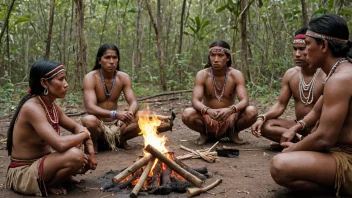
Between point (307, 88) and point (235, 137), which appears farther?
point (235, 137)

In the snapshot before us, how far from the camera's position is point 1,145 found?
6.12 metres

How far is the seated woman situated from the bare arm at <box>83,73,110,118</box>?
160 centimetres

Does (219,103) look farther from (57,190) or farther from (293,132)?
(57,190)

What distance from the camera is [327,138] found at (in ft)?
10.6

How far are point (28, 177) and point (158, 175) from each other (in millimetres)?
1391

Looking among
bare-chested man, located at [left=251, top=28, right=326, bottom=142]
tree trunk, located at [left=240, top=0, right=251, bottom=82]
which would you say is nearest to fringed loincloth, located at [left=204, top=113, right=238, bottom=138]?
bare-chested man, located at [left=251, top=28, right=326, bottom=142]

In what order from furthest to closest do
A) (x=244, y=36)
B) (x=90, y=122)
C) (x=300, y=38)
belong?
(x=244, y=36) → (x=90, y=122) → (x=300, y=38)

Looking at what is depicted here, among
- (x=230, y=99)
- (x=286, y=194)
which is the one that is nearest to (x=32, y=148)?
(x=286, y=194)

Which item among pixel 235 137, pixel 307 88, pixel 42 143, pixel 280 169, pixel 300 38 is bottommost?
pixel 235 137

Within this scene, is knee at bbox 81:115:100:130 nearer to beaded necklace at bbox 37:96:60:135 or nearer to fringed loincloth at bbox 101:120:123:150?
fringed loincloth at bbox 101:120:123:150

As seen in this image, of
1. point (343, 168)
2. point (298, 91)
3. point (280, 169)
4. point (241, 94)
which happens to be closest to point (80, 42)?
point (241, 94)

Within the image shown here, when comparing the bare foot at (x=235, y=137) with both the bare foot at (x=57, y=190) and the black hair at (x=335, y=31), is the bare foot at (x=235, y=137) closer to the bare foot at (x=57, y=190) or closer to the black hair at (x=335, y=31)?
the black hair at (x=335, y=31)

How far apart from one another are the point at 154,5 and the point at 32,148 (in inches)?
518

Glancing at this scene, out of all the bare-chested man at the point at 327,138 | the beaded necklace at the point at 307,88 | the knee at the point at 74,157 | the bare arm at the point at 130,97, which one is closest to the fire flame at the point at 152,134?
the bare arm at the point at 130,97
